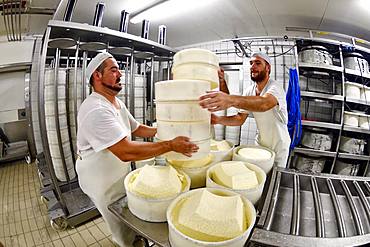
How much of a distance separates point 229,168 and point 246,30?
1.24m

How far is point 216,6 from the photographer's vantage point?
3.69 ft

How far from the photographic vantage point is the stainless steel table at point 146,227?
0.47 m

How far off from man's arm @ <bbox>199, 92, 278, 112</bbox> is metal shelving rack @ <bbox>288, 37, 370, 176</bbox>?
887 mm

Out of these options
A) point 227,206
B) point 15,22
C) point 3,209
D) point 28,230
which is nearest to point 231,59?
point 227,206

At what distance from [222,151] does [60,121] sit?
1.80m

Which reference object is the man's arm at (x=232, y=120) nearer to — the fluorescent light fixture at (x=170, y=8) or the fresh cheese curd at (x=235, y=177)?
the fresh cheese curd at (x=235, y=177)

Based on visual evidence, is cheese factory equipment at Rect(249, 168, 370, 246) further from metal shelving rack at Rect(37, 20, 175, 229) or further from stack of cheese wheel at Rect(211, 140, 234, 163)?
metal shelving rack at Rect(37, 20, 175, 229)

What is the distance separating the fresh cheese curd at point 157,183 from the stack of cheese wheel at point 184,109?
0.08 meters

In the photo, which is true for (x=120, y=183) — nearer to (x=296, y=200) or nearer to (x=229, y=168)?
(x=229, y=168)

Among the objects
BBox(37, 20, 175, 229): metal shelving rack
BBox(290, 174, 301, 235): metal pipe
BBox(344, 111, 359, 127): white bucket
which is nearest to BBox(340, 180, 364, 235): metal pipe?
BBox(290, 174, 301, 235): metal pipe

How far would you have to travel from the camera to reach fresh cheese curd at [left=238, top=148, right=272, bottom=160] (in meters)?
0.79

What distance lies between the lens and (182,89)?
20.7 inches

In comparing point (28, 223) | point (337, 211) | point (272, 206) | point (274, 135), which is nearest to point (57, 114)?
point (28, 223)

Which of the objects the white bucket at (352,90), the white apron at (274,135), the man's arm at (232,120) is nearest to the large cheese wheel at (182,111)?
the man's arm at (232,120)
